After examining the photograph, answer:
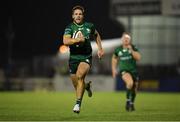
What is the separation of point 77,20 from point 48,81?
3458 centimetres

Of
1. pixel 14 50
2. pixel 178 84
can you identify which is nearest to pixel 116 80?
pixel 178 84

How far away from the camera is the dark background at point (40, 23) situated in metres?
71.2

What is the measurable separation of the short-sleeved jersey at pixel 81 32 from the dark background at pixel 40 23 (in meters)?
49.8

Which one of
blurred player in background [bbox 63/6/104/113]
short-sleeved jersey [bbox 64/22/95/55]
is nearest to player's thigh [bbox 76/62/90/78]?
blurred player in background [bbox 63/6/104/113]

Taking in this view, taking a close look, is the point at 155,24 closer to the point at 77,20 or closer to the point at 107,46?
the point at 107,46

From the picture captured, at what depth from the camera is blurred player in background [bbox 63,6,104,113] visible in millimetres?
14969

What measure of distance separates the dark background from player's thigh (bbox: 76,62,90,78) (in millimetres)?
49925

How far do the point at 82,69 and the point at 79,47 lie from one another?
19.9 inches

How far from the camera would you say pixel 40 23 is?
80438 mm

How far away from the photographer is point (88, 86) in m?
16.7

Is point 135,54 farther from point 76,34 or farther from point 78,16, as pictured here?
point 78,16

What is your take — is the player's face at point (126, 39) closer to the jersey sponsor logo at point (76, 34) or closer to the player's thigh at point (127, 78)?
the player's thigh at point (127, 78)

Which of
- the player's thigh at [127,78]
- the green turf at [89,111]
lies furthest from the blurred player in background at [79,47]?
the player's thigh at [127,78]

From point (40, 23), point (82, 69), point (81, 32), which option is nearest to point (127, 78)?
point (82, 69)
